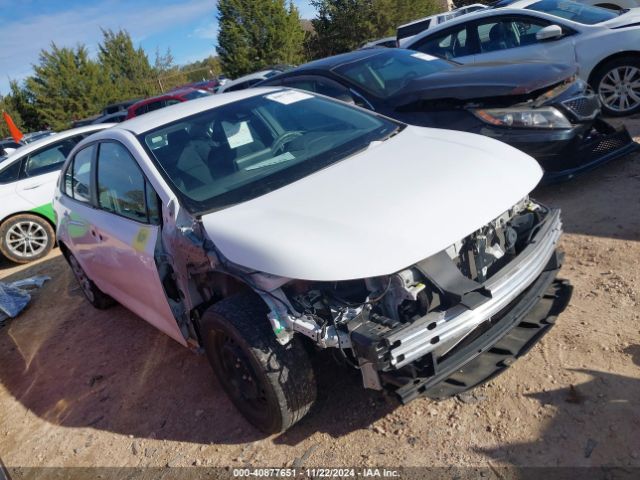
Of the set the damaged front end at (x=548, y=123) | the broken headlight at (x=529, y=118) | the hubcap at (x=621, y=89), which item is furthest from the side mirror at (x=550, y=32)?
the broken headlight at (x=529, y=118)

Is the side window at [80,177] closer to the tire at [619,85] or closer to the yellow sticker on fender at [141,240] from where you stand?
the yellow sticker on fender at [141,240]

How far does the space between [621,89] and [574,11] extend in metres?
1.41

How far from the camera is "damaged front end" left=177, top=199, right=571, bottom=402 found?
7.23 feet

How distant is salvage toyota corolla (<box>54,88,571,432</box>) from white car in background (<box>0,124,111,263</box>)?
468cm

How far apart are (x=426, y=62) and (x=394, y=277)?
13.8ft

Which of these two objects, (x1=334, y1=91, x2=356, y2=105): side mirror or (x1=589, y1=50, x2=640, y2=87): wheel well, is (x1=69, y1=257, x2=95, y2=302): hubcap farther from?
(x1=589, y1=50, x2=640, y2=87): wheel well

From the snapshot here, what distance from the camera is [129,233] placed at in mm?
3309

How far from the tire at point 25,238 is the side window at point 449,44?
6062 millimetres

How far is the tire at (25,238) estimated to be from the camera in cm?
753

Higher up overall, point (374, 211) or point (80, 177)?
point (80, 177)

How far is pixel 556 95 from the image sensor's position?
455 cm

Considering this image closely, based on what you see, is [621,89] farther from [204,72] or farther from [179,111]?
[204,72]

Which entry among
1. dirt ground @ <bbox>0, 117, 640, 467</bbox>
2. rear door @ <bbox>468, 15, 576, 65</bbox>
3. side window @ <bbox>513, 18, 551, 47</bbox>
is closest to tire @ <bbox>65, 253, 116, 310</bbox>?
dirt ground @ <bbox>0, 117, 640, 467</bbox>

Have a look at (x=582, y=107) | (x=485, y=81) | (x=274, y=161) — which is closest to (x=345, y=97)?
(x=485, y=81)
